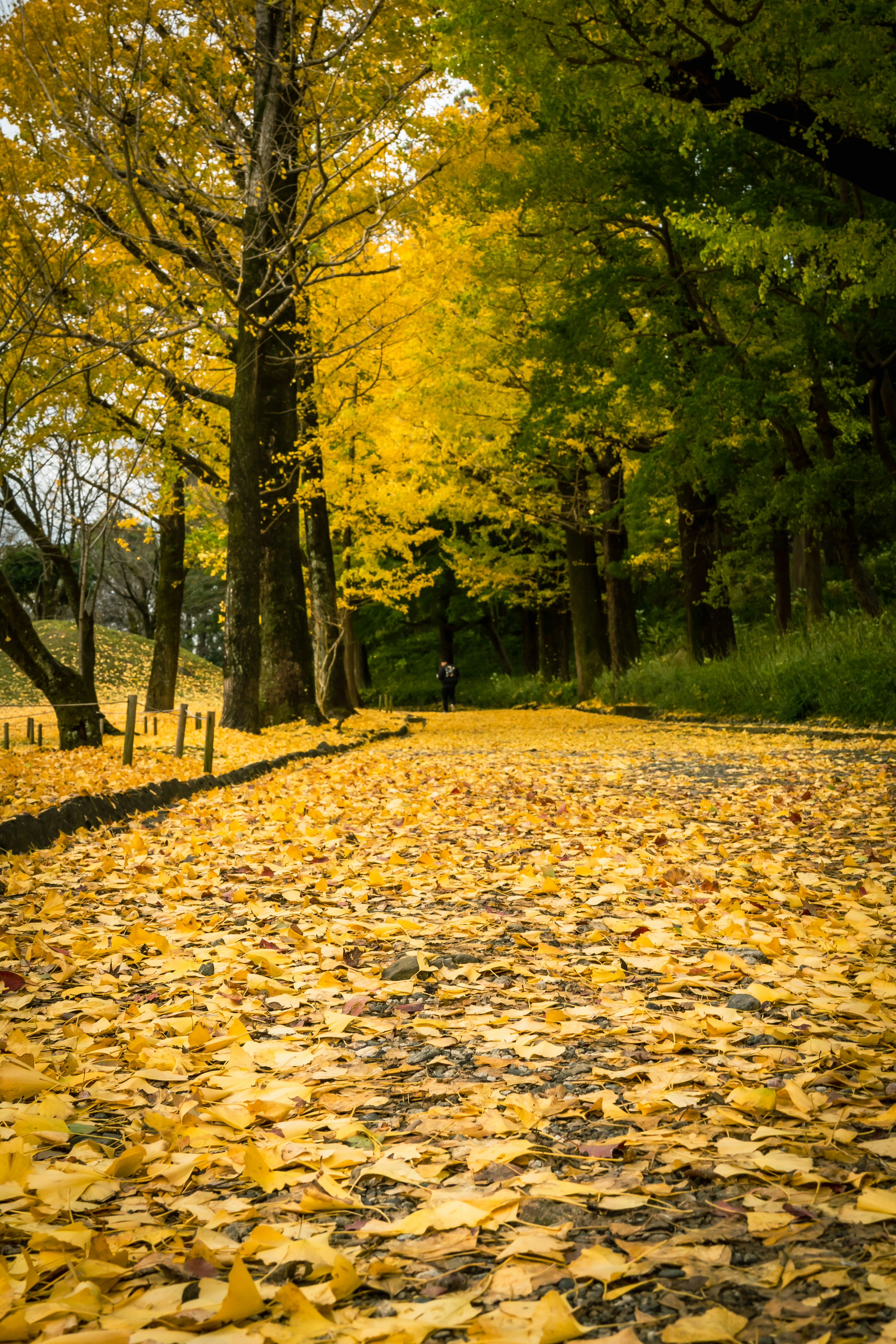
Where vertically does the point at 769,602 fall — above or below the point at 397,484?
below

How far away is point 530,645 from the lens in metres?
38.2

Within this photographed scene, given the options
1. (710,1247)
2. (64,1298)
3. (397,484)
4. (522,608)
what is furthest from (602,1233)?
(522,608)

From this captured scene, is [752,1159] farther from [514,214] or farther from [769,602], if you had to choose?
[769,602]

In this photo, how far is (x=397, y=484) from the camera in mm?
21984

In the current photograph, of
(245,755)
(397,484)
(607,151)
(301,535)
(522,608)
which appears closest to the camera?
(245,755)

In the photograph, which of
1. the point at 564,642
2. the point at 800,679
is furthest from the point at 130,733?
the point at 564,642

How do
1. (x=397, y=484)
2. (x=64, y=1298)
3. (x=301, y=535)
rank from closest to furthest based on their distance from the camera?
(x=64, y=1298) → (x=397, y=484) → (x=301, y=535)

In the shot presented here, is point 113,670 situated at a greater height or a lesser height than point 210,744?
greater

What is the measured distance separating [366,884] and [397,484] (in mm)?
17508

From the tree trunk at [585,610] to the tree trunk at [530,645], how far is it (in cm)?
1172

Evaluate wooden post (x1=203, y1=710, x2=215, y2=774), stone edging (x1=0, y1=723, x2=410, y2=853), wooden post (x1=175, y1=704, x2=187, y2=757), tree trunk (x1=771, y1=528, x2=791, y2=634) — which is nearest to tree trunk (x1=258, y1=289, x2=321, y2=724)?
wooden post (x1=175, y1=704, x2=187, y2=757)

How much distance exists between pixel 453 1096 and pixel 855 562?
600 inches

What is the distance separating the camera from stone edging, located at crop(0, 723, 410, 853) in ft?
20.1

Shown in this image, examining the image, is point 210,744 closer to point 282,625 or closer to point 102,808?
point 102,808
